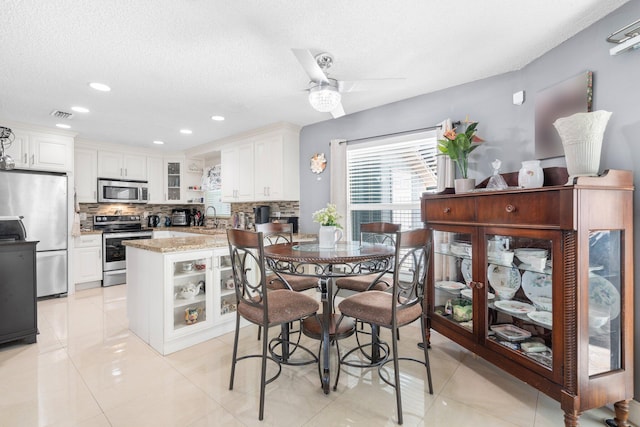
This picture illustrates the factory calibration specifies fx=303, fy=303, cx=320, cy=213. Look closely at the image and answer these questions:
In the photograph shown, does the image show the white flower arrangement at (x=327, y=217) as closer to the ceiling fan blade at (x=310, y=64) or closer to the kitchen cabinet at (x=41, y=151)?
the ceiling fan blade at (x=310, y=64)

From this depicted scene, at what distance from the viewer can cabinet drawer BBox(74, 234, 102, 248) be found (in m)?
4.55

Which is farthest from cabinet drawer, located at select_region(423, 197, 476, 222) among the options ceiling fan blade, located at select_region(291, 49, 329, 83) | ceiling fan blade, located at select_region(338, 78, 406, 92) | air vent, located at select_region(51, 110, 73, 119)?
air vent, located at select_region(51, 110, 73, 119)

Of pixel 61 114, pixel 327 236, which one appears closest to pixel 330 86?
pixel 327 236

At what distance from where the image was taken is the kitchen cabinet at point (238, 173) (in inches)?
178

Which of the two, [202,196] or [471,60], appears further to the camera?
[202,196]

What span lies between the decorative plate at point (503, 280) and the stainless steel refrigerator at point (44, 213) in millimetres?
5274

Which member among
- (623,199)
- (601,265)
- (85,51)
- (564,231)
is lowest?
(601,265)

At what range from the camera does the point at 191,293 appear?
8.97 ft

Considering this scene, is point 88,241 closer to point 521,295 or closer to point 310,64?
point 310,64

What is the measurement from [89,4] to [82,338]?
109 inches

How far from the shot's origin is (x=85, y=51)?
2.19 m

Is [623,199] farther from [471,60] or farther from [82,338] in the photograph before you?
[82,338]

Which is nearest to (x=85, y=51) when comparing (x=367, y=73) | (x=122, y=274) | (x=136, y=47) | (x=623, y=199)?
(x=136, y=47)

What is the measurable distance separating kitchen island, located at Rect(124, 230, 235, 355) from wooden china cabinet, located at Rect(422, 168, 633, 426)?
2200mm
